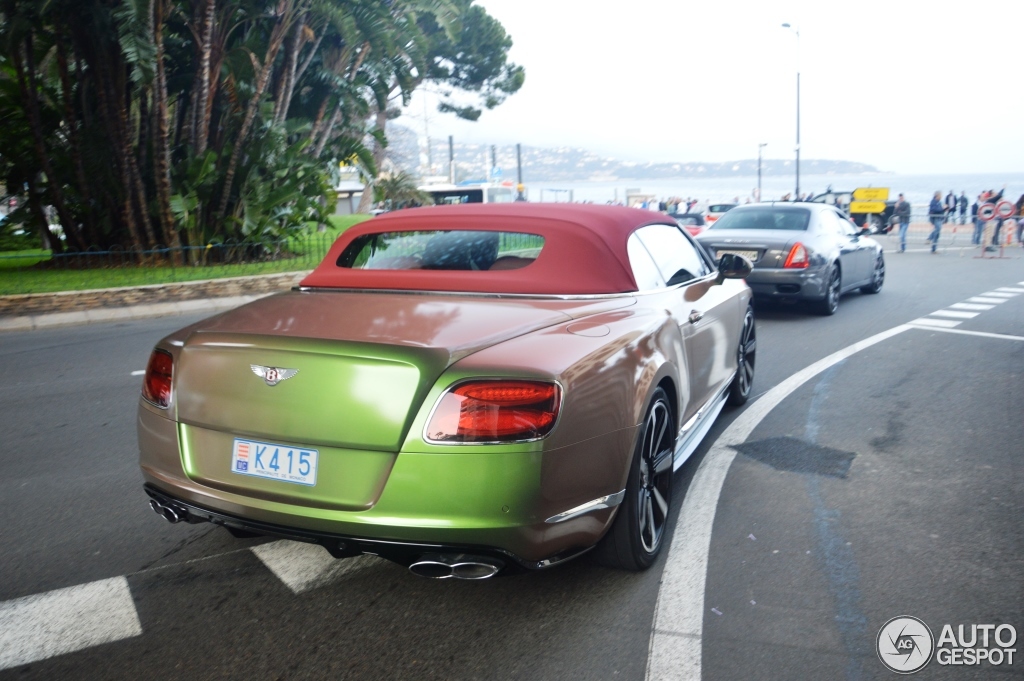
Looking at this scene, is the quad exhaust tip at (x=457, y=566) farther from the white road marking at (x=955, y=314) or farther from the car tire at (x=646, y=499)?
the white road marking at (x=955, y=314)

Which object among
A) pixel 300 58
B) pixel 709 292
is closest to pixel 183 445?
pixel 709 292

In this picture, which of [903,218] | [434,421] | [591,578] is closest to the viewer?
[434,421]

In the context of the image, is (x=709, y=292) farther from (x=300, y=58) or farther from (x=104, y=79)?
(x=300, y=58)

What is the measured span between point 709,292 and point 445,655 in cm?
309

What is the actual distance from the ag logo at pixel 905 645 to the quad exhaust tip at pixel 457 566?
4.52 ft

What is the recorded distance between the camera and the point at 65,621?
3.29 meters

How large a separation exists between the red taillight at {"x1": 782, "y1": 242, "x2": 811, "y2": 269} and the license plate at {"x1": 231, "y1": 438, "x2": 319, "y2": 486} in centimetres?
939

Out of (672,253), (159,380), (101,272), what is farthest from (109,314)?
(159,380)

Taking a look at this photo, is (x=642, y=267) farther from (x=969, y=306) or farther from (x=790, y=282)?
(x=969, y=306)

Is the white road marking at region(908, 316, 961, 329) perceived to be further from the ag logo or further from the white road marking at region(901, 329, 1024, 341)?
the ag logo

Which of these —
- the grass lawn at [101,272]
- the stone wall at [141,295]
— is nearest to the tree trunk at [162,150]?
the grass lawn at [101,272]

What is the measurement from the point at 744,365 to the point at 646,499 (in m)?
3.19

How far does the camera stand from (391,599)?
3.46m

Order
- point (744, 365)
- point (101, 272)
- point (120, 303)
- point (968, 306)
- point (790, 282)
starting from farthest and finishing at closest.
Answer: point (101, 272)
point (120, 303)
point (968, 306)
point (790, 282)
point (744, 365)
